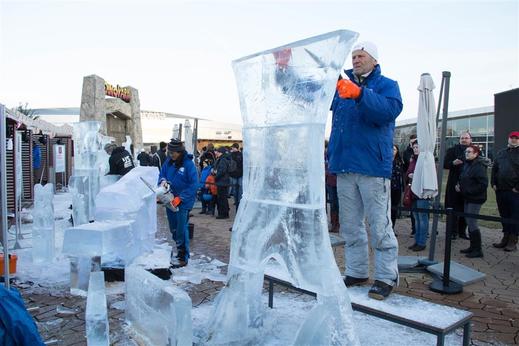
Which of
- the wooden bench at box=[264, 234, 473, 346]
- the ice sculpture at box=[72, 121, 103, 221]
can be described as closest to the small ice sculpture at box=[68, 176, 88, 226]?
the ice sculpture at box=[72, 121, 103, 221]

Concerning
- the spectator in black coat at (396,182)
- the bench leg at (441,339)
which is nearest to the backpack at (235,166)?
the spectator in black coat at (396,182)

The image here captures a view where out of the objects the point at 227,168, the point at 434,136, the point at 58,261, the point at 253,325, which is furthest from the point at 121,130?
the point at 253,325

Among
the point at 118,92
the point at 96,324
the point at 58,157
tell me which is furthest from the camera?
the point at 118,92

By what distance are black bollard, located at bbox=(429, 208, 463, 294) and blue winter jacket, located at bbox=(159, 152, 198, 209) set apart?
280cm

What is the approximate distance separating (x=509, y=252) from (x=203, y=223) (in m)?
5.20

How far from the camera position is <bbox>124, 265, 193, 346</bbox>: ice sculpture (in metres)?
2.27

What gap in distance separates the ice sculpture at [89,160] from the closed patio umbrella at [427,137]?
15.7ft

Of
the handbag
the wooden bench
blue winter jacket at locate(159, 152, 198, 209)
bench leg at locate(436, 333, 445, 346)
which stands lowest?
bench leg at locate(436, 333, 445, 346)

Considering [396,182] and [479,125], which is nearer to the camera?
[396,182]

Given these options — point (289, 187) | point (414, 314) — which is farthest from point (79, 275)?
point (414, 314)

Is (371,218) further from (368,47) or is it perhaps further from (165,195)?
(165,195)

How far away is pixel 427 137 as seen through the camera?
523cm

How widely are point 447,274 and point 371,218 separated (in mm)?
1819

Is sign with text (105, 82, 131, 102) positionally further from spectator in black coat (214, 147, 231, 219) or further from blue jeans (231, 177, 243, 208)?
spectator in black coat (214, 147, 231, 219)
